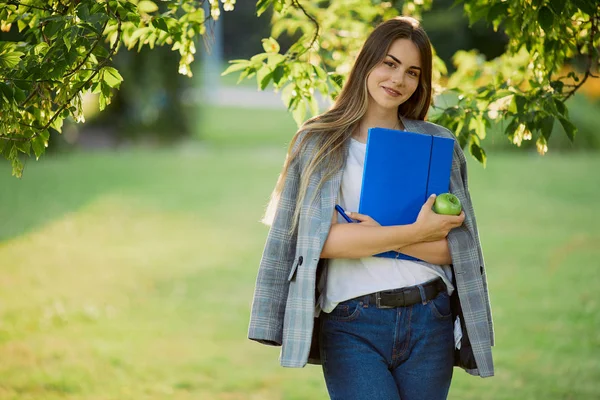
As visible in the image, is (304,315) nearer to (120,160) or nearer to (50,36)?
(50,36)

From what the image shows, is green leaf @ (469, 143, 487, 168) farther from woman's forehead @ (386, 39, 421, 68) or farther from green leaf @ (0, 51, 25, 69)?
green leaf @ (0, 51, 25, 69)

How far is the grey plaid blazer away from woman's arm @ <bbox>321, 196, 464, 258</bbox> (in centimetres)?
5

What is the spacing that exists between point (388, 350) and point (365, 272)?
0.83ft

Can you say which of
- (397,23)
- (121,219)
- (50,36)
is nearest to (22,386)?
(50,36)

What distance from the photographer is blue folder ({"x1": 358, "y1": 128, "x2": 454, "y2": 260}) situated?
2678mm

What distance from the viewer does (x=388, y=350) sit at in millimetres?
2686

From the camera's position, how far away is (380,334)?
2.67 metres

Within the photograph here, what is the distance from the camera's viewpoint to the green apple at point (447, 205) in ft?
8.78

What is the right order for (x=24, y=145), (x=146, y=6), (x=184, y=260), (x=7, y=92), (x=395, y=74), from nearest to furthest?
1. (x=7, y=92)
2. (x=395, y=74)
3. (x=24, y=145)
4. (x=146, y=6)
5. (x=184, y=260)

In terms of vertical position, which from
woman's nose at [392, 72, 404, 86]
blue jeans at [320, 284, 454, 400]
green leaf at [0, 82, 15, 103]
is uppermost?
woman's nose at [392, 72, 404, 86]

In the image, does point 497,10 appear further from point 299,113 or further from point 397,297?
point 397,297

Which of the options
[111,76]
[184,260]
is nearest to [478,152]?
[111,76]

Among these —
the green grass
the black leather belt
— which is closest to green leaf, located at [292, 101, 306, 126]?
the black leather belt

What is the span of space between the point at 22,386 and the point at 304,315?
3322 millimetres
